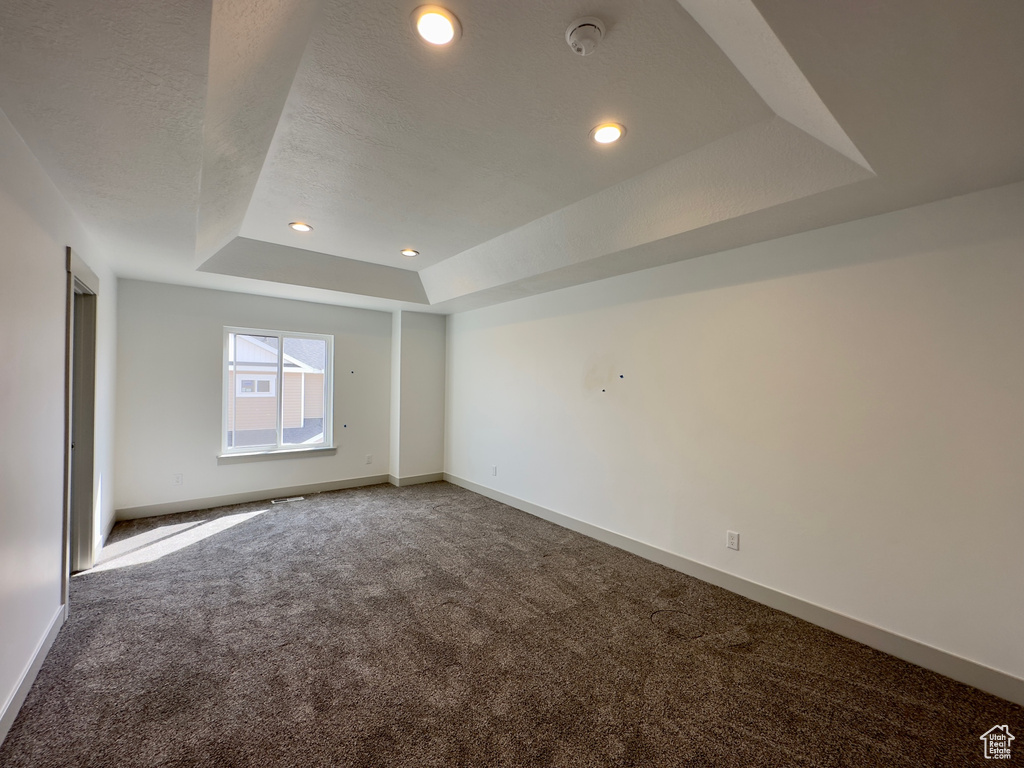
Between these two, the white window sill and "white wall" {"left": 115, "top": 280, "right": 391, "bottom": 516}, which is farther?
the white window sill

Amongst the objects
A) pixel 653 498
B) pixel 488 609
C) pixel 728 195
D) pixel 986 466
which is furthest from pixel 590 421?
pixel 986 466

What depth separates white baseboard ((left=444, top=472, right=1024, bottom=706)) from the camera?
2.05 meters

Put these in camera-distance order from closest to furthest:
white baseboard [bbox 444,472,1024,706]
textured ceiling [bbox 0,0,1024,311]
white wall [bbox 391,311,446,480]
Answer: textured ceiling [bbox 0,0,1024,311], white baseboard [bbox 444,472,1024,706], white wall [bbox 391,311,446,480]

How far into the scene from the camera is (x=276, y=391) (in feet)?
17.1

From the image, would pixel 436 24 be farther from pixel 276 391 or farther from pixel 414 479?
pixel 414 479

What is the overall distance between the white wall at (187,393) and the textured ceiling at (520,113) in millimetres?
1447

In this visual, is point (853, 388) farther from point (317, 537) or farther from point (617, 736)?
point (317, 537)

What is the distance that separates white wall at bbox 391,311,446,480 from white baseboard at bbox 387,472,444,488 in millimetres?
30

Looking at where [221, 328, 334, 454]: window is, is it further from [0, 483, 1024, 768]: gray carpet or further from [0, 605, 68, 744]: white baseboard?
[0, 605, 68, 744]: white baseboard

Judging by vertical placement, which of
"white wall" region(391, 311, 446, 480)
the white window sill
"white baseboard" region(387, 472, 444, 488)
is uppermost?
"white wall" region(391, 311, 446, 480)

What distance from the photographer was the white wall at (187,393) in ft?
14.1

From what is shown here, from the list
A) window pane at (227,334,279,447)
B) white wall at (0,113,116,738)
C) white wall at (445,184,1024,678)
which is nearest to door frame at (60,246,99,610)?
white wall at (0,113,116,738)

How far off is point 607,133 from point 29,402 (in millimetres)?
2982

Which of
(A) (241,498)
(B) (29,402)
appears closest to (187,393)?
(A) (241,498)
